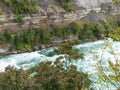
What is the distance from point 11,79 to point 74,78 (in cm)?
355

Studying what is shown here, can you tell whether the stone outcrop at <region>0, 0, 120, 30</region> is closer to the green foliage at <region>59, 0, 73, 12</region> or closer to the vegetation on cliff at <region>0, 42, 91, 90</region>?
the green foliage at <region>59, 0, 73, 12</region>

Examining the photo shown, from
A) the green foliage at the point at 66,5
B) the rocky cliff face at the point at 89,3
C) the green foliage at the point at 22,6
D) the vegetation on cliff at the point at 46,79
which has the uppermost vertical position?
the vegetation on cliff at the point at 46,79

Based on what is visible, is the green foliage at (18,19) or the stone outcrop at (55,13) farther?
the green foliage at (18,19)

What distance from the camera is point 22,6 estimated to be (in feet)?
175

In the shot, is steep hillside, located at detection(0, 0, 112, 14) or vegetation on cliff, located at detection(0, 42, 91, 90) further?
steep hillside, located at detection(0, 0, 112, 14)

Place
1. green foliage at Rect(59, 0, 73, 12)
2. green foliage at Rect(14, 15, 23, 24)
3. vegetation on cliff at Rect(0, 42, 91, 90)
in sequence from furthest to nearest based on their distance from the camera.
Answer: green foliage at Rect(59, 0, 73, 12) → green foliage at Rect(14, 15, 23, 24) → vegetation on cliff at Rect(0, 42, 91, 90)

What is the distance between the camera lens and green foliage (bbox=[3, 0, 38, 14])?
5225cm

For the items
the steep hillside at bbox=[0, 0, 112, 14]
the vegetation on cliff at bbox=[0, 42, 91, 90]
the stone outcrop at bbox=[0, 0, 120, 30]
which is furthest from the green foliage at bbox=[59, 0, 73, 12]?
the vegetation on cliff at bbox=[0, 42, 91, 90]

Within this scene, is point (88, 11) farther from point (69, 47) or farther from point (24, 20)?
point (69, 47)

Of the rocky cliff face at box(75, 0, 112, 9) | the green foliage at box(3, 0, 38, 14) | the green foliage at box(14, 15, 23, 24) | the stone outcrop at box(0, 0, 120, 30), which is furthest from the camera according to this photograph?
the rocky cliff face at box(75, 0, 112, 9)

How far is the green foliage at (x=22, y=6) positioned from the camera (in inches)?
2057

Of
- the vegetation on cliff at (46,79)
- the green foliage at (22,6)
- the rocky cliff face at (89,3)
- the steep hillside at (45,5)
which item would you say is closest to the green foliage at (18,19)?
the green foliage at (22,6)

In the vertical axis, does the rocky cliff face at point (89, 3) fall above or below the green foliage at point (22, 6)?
below

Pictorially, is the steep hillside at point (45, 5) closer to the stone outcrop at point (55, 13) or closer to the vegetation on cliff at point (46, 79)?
the stone outcrop at point (55, 13)
